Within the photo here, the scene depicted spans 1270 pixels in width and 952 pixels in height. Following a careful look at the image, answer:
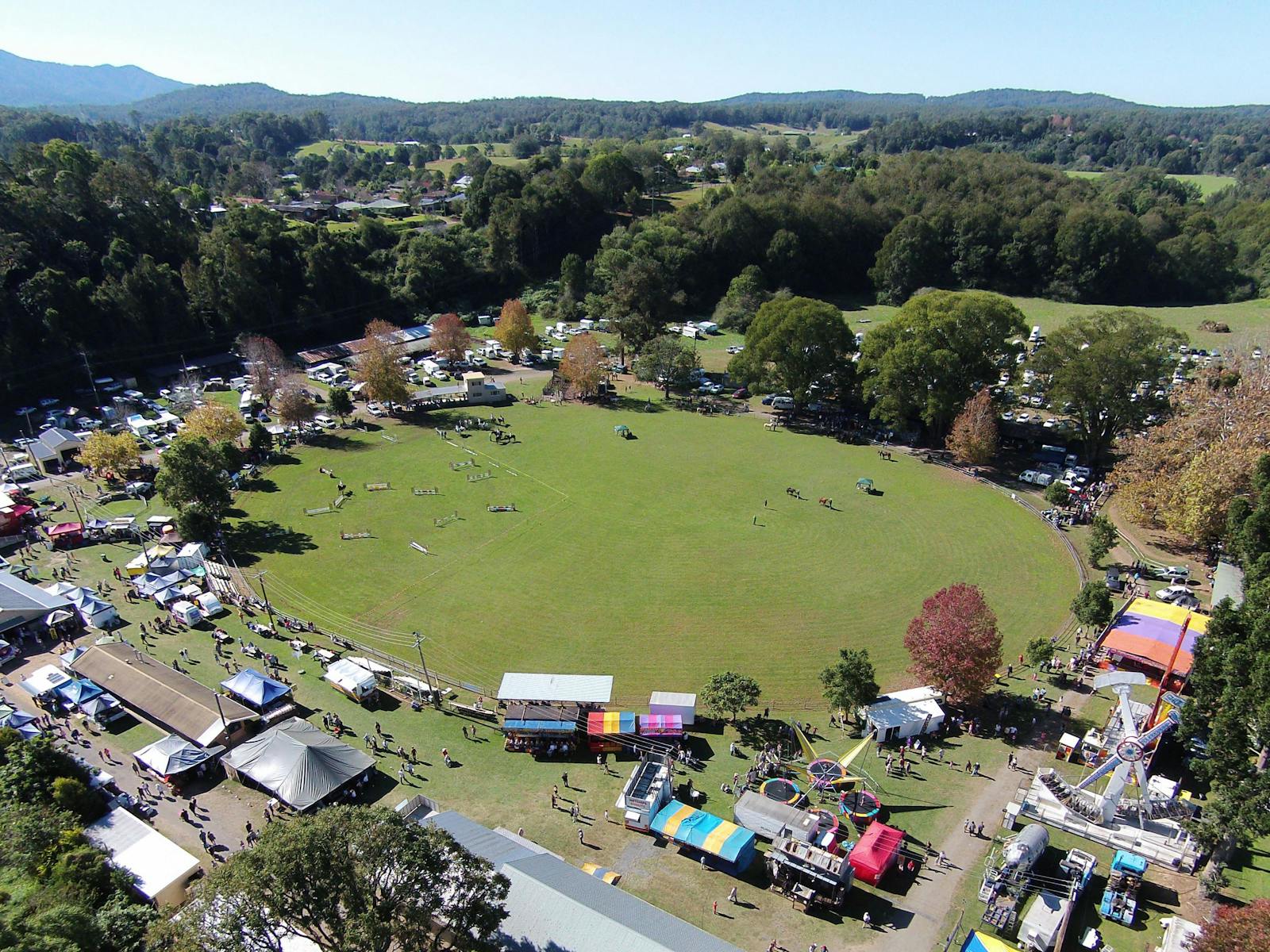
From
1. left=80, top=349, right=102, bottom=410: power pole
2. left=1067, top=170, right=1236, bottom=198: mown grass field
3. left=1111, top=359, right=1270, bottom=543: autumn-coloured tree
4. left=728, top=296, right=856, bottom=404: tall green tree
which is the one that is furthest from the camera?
left=1067, top=170, right=1236, bottom=198: mown grass field

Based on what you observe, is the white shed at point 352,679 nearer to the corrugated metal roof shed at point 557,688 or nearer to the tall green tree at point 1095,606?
the corrugated metal roof shed at point 557,688

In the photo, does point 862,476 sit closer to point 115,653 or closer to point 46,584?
point 115,653

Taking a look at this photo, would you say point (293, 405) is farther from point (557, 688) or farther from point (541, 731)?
point (541, 731)

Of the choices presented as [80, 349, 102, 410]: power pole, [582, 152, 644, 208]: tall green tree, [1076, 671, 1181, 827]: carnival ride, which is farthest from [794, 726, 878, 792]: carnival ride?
[582, 152, 644, 208]: tall green tree

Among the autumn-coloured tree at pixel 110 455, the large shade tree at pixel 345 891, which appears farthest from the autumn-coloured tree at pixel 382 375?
the large shade tree at pixel 345 891

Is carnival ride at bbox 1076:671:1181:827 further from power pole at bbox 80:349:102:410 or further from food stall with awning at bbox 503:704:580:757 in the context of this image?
power pole at bbox 80:349:102:410

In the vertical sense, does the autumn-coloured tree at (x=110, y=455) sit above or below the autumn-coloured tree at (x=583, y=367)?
below

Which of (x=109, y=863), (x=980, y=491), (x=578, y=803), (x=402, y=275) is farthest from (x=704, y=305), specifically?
(x=109, y=863)
